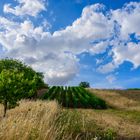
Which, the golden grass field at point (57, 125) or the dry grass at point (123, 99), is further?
the dry grass at point (123, 99)

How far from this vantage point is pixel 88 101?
149ft

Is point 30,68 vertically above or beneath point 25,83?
above

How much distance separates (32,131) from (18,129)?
0.38 m

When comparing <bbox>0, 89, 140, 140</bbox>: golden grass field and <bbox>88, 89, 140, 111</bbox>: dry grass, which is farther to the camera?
<bbox>88, 89, 140, 111</bbox>: dry grass

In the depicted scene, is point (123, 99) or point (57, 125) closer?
point (57, 125)

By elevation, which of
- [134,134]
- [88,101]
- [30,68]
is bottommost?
[134,134]

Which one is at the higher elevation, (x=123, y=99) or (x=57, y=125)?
(x=123, y=99)

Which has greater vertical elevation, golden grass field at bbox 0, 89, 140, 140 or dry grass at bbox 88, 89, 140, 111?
dry grass at bbox 88, 89, 140, 111

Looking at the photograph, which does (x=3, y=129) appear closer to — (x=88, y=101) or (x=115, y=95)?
(x=88, y=101)

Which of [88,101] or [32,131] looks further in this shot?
[88,101]

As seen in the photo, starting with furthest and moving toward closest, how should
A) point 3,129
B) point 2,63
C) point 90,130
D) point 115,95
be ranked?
point 2,63, point 115,95, point 90,130, point 3,129

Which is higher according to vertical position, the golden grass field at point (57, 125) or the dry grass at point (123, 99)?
Result: the dry grass at point (123, 99)

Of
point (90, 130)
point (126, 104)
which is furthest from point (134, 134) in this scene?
point (126, 104)

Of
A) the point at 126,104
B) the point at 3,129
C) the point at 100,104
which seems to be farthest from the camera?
the point at 126,104
